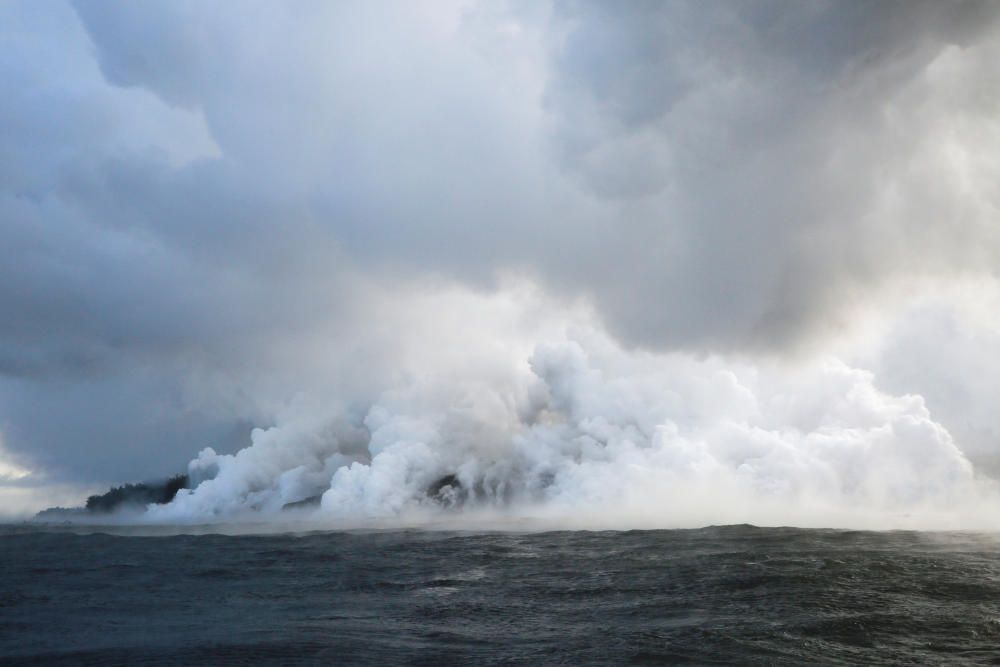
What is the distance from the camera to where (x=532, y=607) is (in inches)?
1902


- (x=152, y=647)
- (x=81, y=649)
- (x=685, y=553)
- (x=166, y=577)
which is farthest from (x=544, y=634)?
(x=166, y=577)

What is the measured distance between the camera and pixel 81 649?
37.7 metres

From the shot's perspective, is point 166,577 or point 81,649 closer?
point 81,649

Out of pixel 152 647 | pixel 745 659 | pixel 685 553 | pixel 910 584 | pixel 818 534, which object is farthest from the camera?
pixel 818 534

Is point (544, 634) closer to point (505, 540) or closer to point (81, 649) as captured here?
point (81, 649)

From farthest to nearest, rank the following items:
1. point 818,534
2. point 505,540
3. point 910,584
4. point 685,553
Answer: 1. point 505,540
2. point 818,534
3. point 685,553
4. point 910,584

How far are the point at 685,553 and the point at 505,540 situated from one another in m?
39.8

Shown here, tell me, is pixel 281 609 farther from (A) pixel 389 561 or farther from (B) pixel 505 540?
(B) pixel 505 540

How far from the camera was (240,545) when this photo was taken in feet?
383

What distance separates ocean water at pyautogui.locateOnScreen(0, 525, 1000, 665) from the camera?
3506 centimetres

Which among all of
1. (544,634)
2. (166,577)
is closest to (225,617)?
(544,634)

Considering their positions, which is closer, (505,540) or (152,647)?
(152,647)

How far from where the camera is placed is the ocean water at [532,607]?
115 feet

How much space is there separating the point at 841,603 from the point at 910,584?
11.4 metres
